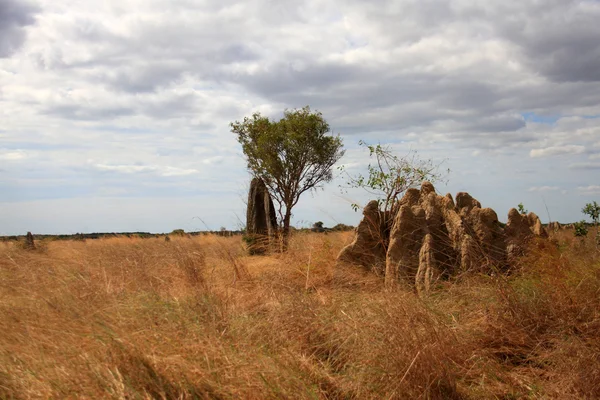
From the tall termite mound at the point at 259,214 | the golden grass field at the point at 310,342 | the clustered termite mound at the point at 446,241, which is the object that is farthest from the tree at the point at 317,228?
the golden grass field at the point at 310,342

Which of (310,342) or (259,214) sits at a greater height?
(259,214)

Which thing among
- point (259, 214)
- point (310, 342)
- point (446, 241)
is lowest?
point (310, 342)

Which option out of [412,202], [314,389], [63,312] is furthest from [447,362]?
[412,202]

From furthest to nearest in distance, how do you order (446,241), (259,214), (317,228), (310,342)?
(317,228) → (259,214) → (446,241) → (310,342)

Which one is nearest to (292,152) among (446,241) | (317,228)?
(317,228)

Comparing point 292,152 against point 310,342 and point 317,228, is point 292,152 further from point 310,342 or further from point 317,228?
point 310,342

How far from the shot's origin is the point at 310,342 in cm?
550

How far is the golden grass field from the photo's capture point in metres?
4.29

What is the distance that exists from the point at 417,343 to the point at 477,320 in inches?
64.9

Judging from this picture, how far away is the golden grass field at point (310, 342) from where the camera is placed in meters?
4.29

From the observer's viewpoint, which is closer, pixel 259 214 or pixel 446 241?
pixel 446 241

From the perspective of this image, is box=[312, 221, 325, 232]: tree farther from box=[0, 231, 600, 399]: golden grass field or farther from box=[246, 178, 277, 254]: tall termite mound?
box=[0, 231, 600, 399]: golden grass field

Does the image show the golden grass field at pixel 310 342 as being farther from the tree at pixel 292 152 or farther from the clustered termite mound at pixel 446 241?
the tree at pixel 292 152

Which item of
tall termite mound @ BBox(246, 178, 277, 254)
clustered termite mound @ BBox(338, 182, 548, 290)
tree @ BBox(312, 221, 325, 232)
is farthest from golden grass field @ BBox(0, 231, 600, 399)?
tree @ BBox(312, 221, 325, 232)
